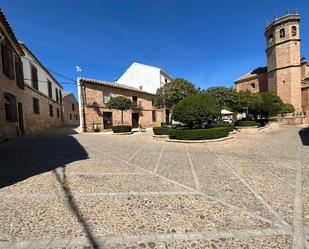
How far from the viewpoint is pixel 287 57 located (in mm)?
29438

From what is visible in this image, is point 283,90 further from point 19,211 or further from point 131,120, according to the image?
point 19,211

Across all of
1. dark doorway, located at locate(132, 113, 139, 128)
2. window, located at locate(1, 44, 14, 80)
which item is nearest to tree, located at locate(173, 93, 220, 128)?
window, located at locate(1, 44, 14, 80)

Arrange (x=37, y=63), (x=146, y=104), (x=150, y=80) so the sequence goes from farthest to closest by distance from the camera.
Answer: (x=150, y=80), (x=146, y=104), (x=37, y=63)

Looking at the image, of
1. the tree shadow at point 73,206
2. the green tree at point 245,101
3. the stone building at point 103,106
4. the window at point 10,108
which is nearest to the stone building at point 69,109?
the stone building at point 103,106

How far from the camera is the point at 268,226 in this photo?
7.81 ft

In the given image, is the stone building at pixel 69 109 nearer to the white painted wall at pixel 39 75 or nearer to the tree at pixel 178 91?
the white painted wall at pixel 39 75

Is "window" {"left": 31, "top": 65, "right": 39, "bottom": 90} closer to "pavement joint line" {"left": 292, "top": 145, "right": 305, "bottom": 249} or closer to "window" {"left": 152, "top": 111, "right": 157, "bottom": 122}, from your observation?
"window" {"left": 152, "top": 111, "right": 157, "bottom": 122}

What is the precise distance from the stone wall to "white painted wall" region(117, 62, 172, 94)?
11.0 feet

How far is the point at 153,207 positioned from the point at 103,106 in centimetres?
1768

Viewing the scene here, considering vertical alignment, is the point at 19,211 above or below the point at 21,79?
below

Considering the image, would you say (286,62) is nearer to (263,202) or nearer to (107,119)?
(107,119)

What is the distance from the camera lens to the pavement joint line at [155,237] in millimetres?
2029

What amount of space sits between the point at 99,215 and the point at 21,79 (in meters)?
13.5

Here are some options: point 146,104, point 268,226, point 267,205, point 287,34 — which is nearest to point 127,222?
point 268,226
